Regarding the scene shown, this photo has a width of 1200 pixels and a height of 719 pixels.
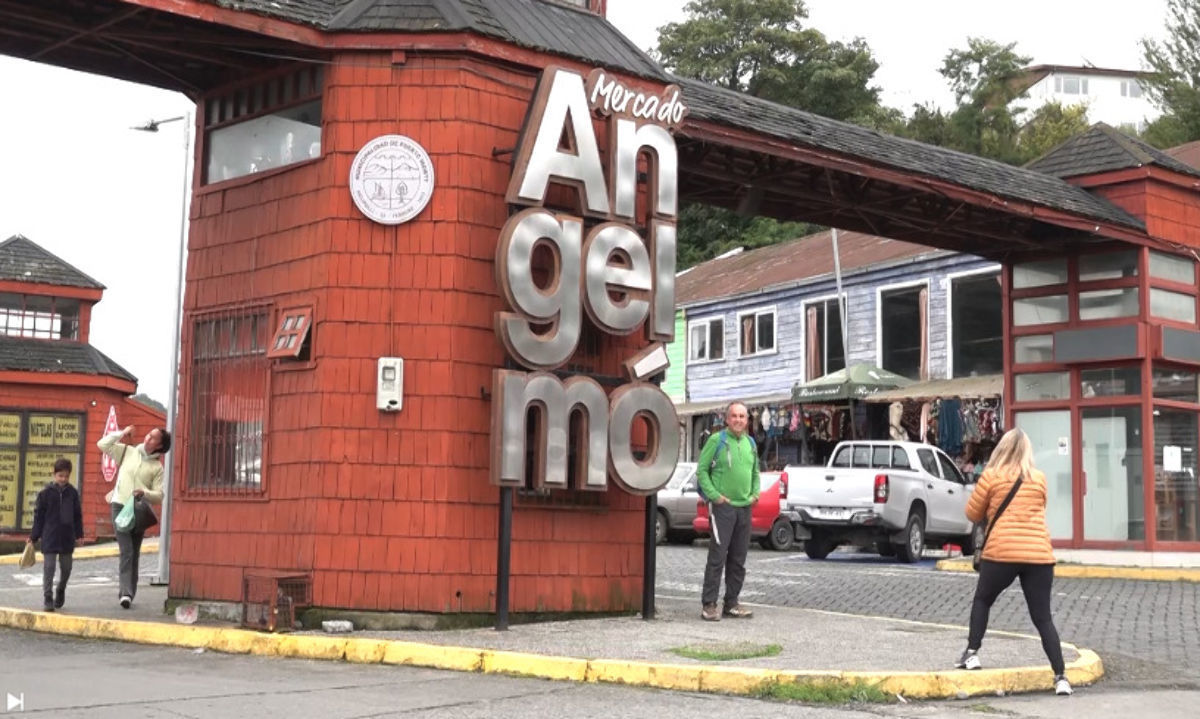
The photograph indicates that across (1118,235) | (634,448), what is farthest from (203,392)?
(1118,235)

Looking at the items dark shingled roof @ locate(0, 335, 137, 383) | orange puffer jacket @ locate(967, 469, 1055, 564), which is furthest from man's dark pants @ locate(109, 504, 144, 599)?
dark shingled roof @ locate(0, 335, 137, 383)

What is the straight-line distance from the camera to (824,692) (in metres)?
9.30

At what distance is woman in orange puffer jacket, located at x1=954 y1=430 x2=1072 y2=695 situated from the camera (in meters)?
9.96

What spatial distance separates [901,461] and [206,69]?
46.2ft

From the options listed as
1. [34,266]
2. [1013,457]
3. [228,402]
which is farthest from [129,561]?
[34,266]

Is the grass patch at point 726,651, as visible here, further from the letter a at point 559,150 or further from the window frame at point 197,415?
the window frame at point 197,415

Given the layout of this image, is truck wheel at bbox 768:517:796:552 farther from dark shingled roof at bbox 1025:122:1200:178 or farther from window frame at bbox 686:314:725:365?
window frame at bbox 686:314:725:365

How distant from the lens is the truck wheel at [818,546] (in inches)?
947

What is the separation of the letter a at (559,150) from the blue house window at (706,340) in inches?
1013

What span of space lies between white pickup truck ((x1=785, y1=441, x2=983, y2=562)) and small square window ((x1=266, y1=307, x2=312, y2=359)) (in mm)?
12548

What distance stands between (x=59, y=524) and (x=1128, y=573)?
46.2 feet

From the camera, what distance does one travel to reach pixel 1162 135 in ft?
163

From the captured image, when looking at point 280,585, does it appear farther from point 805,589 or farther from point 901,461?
point 901,461

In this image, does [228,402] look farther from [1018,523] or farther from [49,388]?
[49,388]
